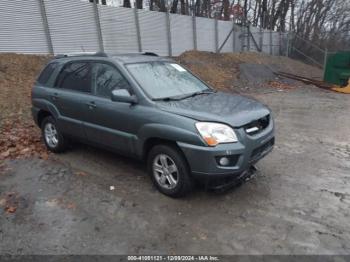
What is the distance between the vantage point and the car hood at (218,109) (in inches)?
151

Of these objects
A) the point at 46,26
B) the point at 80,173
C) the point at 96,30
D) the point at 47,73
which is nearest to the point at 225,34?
the point at 96,30

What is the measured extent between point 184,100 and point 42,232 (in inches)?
90.5

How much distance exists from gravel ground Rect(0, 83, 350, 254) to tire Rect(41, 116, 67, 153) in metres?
0.19

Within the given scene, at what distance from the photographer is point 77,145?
6.25 metres

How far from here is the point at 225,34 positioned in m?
26.0

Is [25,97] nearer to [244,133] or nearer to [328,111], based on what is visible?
[244,133]

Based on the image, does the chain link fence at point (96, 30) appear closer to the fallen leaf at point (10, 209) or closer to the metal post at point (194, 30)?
the metal post at point (194, 30)

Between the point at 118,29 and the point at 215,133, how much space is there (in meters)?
14.1

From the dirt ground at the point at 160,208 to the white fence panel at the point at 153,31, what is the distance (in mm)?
13036

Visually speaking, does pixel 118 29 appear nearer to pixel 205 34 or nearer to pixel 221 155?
pixel 205 34

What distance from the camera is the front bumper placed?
3.70m

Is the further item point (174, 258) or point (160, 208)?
point (160, 208)

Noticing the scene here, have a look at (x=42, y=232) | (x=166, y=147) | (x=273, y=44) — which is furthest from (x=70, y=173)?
(x=273, y=44)

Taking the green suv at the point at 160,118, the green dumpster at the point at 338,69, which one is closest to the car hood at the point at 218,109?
the green suv at the point at 160,118
